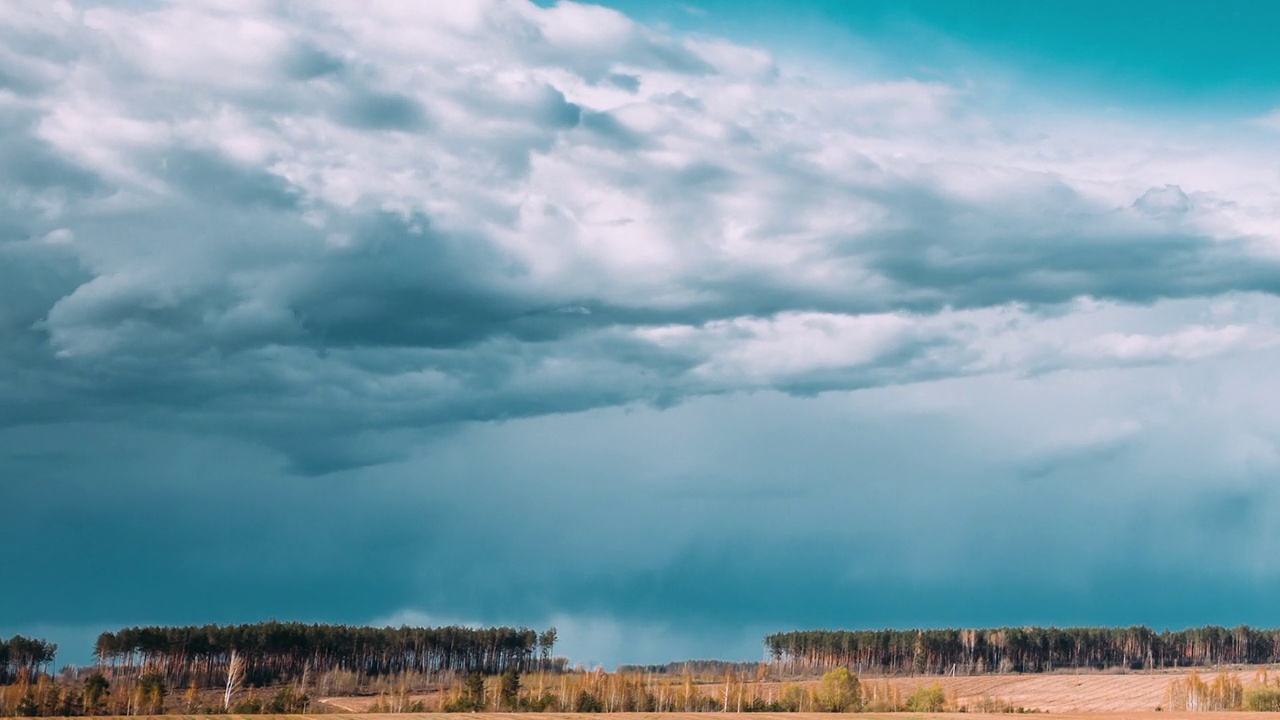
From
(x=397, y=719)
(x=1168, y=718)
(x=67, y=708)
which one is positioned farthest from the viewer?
(x=67, y=708)

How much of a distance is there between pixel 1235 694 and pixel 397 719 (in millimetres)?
115371

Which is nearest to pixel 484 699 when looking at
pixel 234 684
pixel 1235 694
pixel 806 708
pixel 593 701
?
pixel 593 701

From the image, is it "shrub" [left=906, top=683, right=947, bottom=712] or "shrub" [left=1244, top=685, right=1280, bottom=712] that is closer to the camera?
"shrub" [left=1244, top=685, right=1280, bottom=712]

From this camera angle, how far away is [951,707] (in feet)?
Result: 546

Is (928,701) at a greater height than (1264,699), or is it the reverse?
(1264,699)

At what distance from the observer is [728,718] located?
413 feet

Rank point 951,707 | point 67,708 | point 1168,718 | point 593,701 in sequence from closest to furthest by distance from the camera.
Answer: point 1168,718 < point 67,708 < point 593,701 < point 951,707

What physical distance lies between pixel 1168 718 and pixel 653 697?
205 ft

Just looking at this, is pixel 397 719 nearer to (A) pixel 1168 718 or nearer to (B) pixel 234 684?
(A) pixel 1168 718

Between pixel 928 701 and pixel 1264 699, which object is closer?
pixel 1264 699

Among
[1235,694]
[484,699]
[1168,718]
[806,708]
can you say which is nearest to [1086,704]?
[1235,694]

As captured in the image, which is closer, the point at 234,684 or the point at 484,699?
the point at 484,699

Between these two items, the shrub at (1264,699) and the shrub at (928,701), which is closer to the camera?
the shrub at (1264,699)

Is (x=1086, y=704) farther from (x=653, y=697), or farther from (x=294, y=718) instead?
(x=294, y=718)
